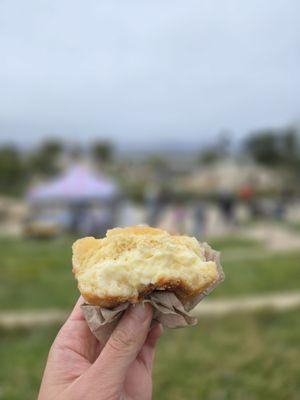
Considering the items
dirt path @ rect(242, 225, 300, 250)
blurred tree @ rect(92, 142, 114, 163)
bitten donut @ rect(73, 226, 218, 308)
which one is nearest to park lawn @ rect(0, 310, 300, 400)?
bitten donut @ rect(73, 226, 218, 308)

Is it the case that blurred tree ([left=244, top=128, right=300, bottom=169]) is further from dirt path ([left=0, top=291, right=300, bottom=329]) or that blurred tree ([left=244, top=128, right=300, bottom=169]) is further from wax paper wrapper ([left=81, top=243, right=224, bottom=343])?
wax paper wrapper ([left=81, top=243, right=224, bottom=343])

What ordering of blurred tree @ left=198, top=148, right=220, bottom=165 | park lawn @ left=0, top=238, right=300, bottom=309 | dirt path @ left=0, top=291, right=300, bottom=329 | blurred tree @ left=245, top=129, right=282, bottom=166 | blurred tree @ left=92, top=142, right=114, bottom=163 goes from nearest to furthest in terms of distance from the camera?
dirt path @ left=0, top=291, right=300, bottom=329 < park lawn @ left=0, top=238, right=300, bottom=309 < blurred tree @ left=245, top=129, right=282, bottom=166 < blurred tree @ left=92, top=142, right=114, bottom=163 < blurred tree @ left=198, top=148, right=220, bottom=165

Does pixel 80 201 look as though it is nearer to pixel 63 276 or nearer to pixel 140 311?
pixel 63 276

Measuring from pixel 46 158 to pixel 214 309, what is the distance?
62.2 meters

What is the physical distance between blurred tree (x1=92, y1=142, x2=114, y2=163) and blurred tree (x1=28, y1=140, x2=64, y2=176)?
404 inches

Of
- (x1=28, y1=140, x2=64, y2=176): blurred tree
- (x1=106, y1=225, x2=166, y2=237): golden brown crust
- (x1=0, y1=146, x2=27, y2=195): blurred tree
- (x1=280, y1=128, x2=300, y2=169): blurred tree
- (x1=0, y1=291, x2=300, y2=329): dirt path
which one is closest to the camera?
(x1=106, y1=225, x2=166, y2=237): golden brown crust

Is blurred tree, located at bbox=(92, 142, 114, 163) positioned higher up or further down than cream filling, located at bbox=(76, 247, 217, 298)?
further down

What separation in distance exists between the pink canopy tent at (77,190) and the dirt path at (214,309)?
50.4ft

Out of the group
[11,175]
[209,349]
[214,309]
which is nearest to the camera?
[209,349]

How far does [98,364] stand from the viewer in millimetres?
2301

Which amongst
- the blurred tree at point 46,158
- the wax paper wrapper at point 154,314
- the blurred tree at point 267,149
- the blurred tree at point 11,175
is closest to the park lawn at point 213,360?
the wax paper wrapper at point 154,314

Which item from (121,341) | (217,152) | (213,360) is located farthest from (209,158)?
(121,341)

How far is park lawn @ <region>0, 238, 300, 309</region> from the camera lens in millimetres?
10323

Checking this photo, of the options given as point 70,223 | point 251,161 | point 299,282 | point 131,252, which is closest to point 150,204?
point 70,223
